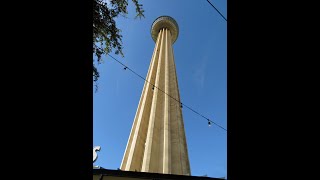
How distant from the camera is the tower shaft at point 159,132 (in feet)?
56.1

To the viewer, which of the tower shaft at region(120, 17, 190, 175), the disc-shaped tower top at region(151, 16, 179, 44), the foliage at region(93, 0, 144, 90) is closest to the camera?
the foliage at region(93, 0, 144, 90)

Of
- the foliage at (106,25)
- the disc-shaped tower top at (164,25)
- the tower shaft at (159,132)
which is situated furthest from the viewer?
the disc-shaped tower top at (164,25)

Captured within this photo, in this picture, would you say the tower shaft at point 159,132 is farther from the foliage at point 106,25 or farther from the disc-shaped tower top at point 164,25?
the foliage at point 106,25

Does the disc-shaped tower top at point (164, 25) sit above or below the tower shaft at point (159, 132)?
above

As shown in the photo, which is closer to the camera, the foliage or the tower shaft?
the foliage

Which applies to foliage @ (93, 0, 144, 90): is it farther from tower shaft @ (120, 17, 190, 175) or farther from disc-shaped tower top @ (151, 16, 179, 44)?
disc-shaped tower top @ (151, 16, 179, 44)

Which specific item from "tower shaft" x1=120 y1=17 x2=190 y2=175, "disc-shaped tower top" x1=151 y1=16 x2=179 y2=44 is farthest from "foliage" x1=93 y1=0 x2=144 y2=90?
"disc-shaped tower top" x1=151 y1=16 x2=179 y2=44

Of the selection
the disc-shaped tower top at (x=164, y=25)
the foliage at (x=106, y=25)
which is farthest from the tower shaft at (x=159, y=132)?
the foliage at (x=106, y=25)

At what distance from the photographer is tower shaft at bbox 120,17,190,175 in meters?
17.1
